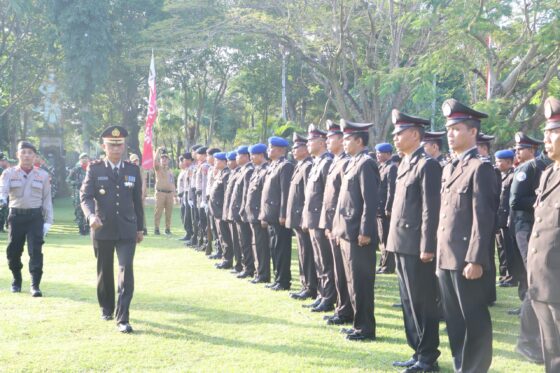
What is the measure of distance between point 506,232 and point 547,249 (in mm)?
5970

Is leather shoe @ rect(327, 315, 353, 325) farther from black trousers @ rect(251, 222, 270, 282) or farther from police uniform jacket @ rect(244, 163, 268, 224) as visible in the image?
police uniform jacket @ rect(244, 163, 268, 224)

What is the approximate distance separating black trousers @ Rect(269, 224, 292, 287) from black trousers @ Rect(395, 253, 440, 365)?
134 inches

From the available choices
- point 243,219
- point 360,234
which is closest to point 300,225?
point 243,219

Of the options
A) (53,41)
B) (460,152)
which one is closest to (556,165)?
(460,152)

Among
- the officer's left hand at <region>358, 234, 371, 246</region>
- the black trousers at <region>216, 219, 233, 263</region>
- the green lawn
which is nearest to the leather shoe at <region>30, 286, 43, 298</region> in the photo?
the green lawn

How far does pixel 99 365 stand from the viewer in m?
4.92

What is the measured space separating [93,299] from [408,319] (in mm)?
4218

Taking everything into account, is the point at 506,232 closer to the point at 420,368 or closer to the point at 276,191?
the point at 276,191

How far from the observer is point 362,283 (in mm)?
5664

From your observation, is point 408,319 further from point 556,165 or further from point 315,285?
point 315,285

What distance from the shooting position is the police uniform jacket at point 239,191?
9.40 metres

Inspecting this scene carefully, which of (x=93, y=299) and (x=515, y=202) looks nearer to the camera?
(x=515, y=202)

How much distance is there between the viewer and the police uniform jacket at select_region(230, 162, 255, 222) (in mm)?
9398

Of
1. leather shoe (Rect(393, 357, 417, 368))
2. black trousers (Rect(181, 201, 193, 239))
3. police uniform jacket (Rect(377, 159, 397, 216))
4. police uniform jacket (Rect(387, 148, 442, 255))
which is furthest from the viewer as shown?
black trousers (Rect(181, 201, 193, 239))
